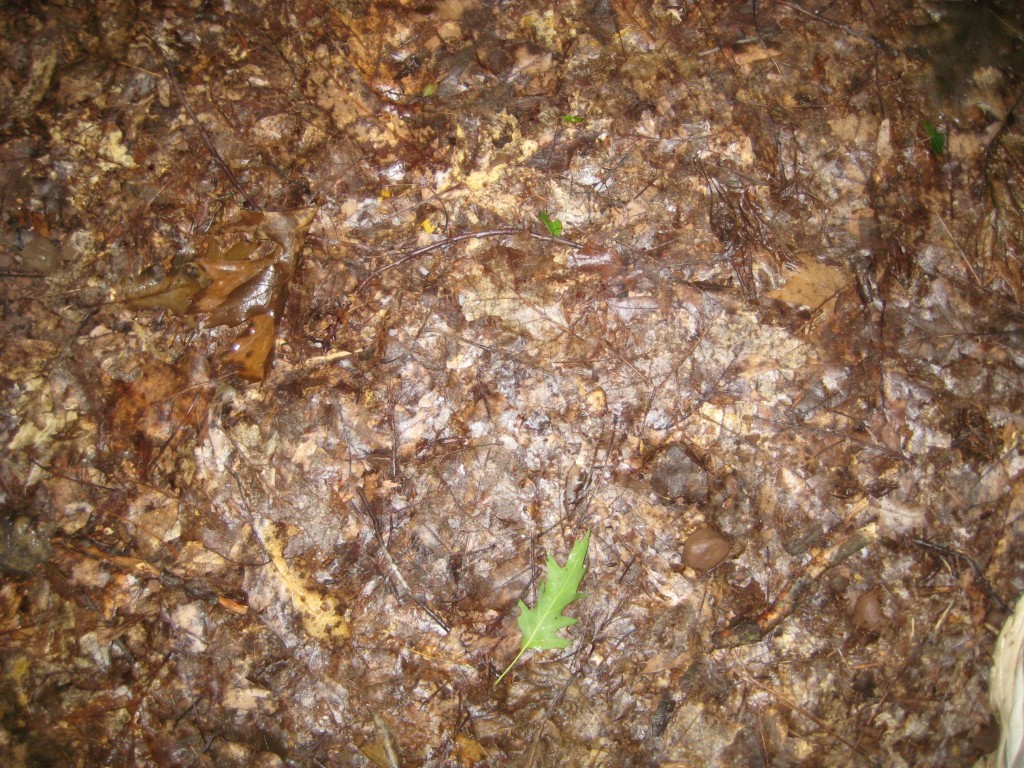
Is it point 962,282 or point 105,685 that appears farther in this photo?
point 962,282

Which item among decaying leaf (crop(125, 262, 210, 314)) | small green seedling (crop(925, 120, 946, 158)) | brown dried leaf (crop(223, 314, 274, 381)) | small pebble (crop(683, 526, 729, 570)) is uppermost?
small green seedling (crop(925, 120, 946, 158))

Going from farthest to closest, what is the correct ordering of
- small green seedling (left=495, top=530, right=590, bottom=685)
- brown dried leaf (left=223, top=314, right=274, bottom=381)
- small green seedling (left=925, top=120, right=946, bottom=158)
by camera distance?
small green seedling (left=925, top=120, right=946, bottom=158) → brown dried leaf (left=223, top=314, right=274, bottom=381) → small green seedling (left=495, top=530, right=590, bottom=685)

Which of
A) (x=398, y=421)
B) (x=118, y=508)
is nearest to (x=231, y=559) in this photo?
(x=118, y=508)

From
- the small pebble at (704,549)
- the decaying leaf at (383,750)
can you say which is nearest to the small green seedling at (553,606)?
the small pebble at (704,549)

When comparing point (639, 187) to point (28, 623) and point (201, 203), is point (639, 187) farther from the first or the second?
point (28, 623)

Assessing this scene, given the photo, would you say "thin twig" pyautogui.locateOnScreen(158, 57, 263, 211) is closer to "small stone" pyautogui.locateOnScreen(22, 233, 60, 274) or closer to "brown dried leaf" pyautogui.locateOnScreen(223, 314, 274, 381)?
"brown dried leaf" pyautogui.locateOnScreen(223, 314, 274, 381)

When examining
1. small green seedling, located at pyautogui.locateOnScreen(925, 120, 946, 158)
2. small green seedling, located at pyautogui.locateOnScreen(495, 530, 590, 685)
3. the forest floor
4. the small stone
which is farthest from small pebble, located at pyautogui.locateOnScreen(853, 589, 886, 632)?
the small stone

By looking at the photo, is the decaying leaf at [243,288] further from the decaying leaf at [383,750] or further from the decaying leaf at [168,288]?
the decaying leaf at [383,750]
